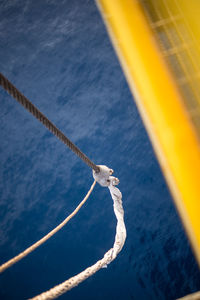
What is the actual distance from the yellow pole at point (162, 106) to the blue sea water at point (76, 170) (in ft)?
12.5

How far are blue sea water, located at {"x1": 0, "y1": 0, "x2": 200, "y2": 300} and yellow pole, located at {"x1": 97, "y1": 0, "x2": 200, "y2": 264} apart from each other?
12.5 ft

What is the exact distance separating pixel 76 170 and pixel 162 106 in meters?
4.10

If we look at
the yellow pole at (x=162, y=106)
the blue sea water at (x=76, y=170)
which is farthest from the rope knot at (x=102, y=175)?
the blue sea water at (x=76, y=170)

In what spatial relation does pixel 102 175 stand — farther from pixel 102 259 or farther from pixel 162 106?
pixel 162 106

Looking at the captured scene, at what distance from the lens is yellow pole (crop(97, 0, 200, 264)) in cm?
82

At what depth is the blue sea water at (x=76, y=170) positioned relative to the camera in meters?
4.20

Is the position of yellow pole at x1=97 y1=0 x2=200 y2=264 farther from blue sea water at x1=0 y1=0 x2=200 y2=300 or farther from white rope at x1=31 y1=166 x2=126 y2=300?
blue sea water at x1=0 y1=0 x2=200 y2=300

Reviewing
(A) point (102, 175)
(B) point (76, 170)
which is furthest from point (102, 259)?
(B) point (76, 170)

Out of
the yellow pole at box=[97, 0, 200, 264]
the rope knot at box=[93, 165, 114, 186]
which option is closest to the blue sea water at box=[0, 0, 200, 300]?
the rope knot at box=[93, 165, 114, 186]

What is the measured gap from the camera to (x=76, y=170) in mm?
4836

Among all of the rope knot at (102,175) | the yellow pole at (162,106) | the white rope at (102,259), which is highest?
the yellow pole at (162,106)

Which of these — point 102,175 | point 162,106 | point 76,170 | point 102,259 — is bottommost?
point 102,259

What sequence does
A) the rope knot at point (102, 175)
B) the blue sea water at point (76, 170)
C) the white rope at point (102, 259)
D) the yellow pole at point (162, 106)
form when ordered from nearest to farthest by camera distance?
the yellow pole at point (162, 106), the white rope at point (102, 259), the rope knot at point (102, 175), the blue sea water at point (76, 170)

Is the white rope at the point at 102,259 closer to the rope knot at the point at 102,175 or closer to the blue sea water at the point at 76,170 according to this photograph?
the rope knot at the point at 102,175
